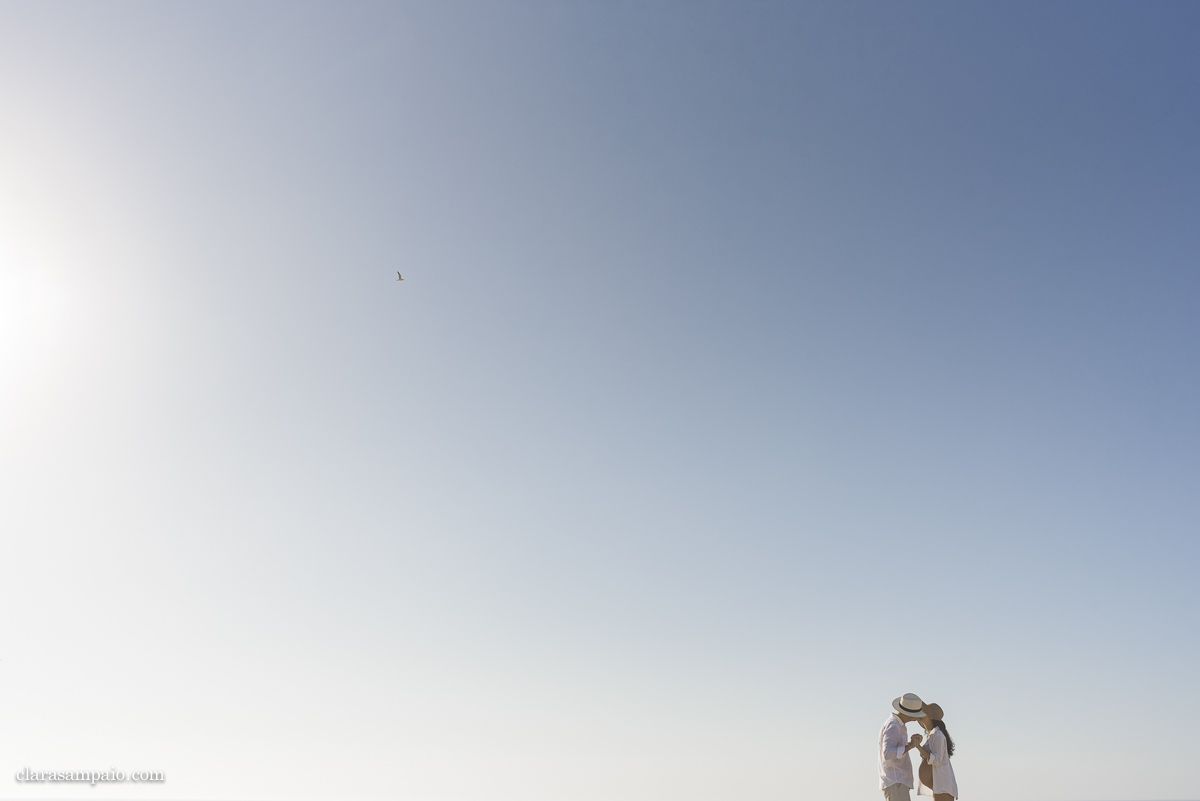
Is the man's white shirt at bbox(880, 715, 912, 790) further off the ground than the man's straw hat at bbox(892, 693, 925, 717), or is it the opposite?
the man's straw hat at bbox(892, 693, 925, 717)

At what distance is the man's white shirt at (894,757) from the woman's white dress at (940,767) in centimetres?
55

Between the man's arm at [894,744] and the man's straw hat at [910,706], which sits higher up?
the man's straw hat at [910,706]

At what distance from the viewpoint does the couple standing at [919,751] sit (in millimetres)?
20453

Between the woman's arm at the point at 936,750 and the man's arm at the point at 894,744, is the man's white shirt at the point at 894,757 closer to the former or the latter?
the man's arm at the point at 894,744

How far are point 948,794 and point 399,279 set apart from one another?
97.5ft

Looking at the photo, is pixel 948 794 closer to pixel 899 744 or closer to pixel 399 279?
pixel 899 744

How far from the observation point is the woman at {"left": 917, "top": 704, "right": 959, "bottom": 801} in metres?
20.4

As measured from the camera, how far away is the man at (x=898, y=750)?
810 inches

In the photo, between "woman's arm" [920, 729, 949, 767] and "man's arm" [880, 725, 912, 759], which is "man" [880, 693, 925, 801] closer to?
"man's arm" [880, 725, 912, 759]

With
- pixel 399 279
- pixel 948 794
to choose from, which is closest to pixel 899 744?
pixel 948 794

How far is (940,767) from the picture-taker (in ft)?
67.1

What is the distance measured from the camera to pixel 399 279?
127 ft

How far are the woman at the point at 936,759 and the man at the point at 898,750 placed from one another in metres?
0.26

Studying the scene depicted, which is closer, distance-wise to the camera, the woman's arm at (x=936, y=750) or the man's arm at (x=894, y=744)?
the woman's arm at (x=936, y=750)
